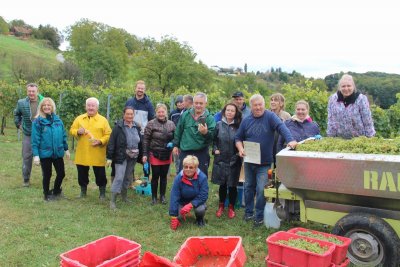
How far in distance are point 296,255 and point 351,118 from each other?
2.30 m

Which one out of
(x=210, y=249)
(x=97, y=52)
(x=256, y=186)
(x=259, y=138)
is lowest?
(x=210, y=249)

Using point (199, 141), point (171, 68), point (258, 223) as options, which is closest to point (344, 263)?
point (258, 223)

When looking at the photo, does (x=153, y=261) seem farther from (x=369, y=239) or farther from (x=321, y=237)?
(x=369, y=239)

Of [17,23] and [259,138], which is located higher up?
[17,23]

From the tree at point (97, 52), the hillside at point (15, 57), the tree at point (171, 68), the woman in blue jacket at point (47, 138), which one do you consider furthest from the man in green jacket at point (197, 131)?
the tree at point (171, 68)

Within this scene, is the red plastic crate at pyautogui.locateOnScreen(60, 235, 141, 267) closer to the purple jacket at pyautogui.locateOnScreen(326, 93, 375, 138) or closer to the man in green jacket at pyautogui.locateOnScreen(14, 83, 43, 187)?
Answer: the purple jacket at pyautogui.locateOnScreen(326, 93, 375, 138)

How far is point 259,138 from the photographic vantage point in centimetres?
552

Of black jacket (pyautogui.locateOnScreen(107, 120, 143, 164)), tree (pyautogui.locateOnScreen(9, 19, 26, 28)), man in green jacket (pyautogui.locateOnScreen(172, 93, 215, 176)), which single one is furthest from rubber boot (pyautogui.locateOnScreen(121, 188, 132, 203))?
tree (pyautogui.locateOnScreen(9, 19, 26, 28))

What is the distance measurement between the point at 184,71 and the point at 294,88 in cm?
3452

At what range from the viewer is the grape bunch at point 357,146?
406 cm

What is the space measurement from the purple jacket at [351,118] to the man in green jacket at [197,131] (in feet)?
5.91

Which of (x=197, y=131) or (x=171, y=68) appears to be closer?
(x=197, y=131)

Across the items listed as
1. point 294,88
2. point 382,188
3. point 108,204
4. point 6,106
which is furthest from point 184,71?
point 382,188

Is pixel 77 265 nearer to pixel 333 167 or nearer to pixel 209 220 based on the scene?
pixel 333 167
